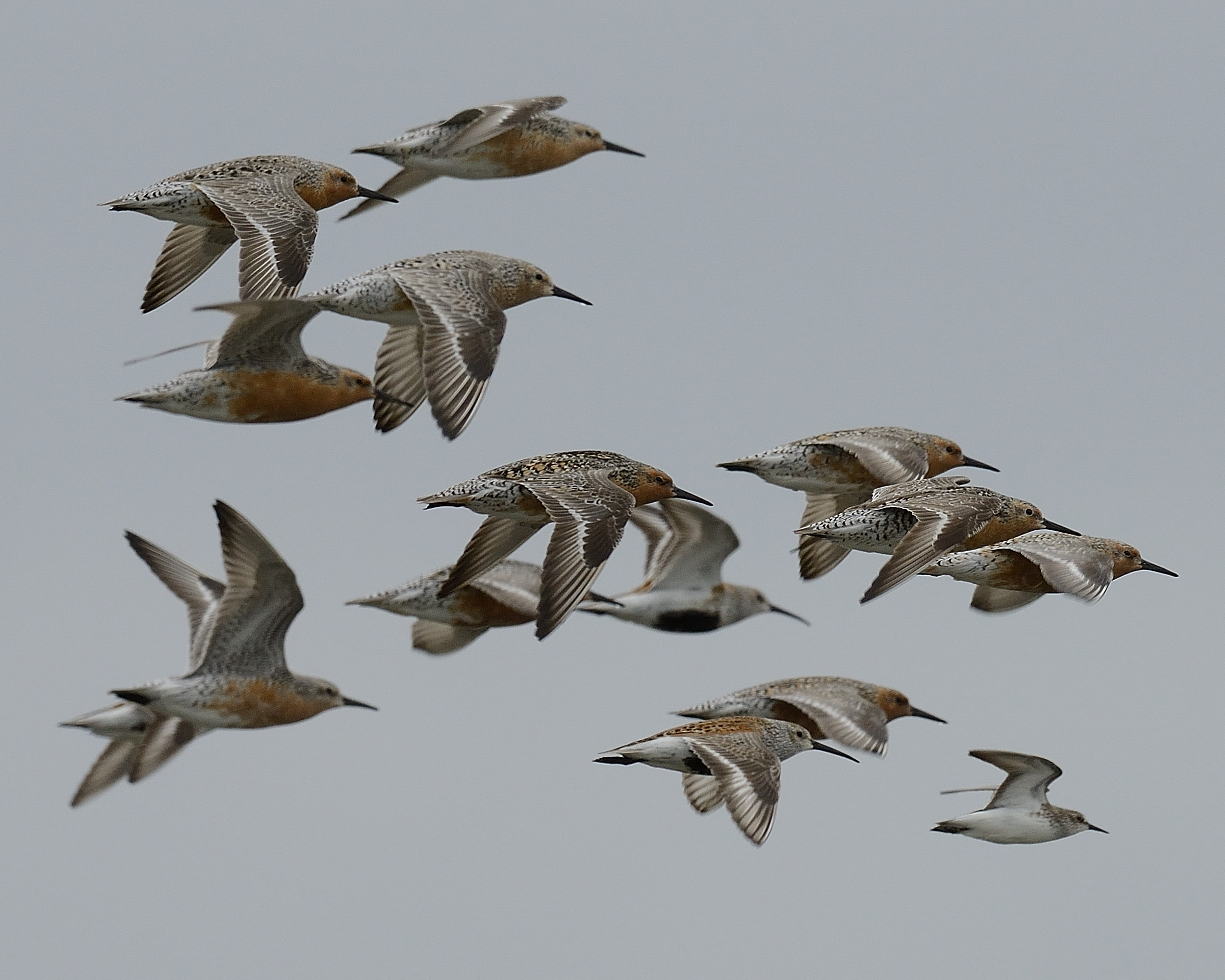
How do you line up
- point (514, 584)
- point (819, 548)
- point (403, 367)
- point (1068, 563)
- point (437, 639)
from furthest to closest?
1. point (437, 639)
2. point (819, 548)
3. point (514, 584)
4. point (403, 367)
5. point (1068, 563)

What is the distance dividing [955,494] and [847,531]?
774mm

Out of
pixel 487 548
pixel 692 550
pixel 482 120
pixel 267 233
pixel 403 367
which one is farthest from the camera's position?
pixel 692 550

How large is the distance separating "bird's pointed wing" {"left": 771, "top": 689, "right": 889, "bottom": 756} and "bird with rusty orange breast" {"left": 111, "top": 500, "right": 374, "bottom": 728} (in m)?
3.81

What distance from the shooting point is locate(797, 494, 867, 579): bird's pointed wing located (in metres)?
19.8

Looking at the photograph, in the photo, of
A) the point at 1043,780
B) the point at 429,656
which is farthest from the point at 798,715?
the point at 429,656

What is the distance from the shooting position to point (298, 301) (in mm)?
16875

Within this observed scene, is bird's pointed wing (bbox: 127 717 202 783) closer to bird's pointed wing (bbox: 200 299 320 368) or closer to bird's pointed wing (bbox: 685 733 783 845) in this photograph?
bird's pointed wing (bbox: 200 299 320 368)

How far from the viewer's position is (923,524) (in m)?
16.7

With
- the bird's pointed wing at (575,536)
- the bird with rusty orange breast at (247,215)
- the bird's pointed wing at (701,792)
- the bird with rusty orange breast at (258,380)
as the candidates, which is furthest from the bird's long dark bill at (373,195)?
the bird's pointed wing at (701,792)

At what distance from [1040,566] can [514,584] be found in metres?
4.31

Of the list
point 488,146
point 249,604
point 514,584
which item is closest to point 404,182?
point 488,146

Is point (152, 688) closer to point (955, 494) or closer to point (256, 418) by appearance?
point (256, 418)

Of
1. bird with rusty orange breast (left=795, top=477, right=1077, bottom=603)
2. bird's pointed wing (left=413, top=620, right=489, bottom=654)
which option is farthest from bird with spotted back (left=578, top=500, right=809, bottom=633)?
bird with rusty orange breast (left=795, top=477, right=1077, bottom=603)

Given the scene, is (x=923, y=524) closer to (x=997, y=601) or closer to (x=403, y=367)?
(x=997, y=601)
